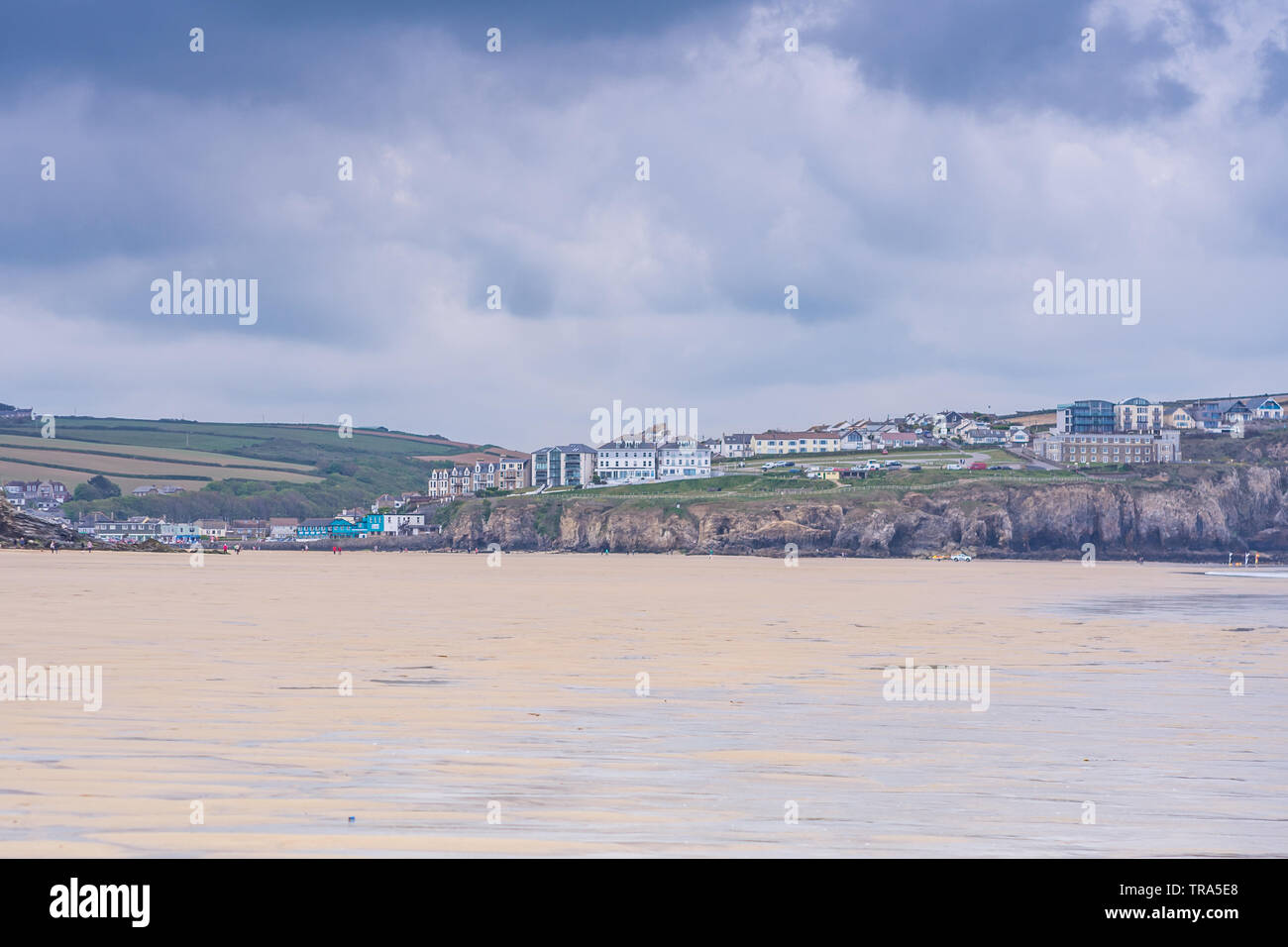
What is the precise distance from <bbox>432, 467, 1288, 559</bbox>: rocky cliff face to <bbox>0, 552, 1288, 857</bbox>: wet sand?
114 meters

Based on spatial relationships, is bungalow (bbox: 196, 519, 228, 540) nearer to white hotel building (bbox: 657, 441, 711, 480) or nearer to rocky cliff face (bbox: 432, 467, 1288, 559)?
rocky cliff face (bbox: 432, 467, 1288, 559)

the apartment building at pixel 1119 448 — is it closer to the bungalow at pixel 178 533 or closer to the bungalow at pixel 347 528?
the bungalow at pixel 347 528

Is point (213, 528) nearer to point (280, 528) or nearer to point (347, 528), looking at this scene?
point (280, 528)

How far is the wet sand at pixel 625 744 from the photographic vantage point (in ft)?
27.1

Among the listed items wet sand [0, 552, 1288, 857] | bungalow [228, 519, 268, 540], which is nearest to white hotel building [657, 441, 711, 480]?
bungalow [228, 519, 268, 540]

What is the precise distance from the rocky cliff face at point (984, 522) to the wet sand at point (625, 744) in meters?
114

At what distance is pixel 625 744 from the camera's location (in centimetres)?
1184

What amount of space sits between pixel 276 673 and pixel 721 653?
26.1ft

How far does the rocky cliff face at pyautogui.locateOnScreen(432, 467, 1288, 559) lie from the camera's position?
453 ft

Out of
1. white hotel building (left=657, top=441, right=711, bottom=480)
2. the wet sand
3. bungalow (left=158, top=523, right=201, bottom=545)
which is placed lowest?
the wet sand

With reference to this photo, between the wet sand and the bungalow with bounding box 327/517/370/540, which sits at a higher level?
the bungalow with bounding box 327/517/370/540
